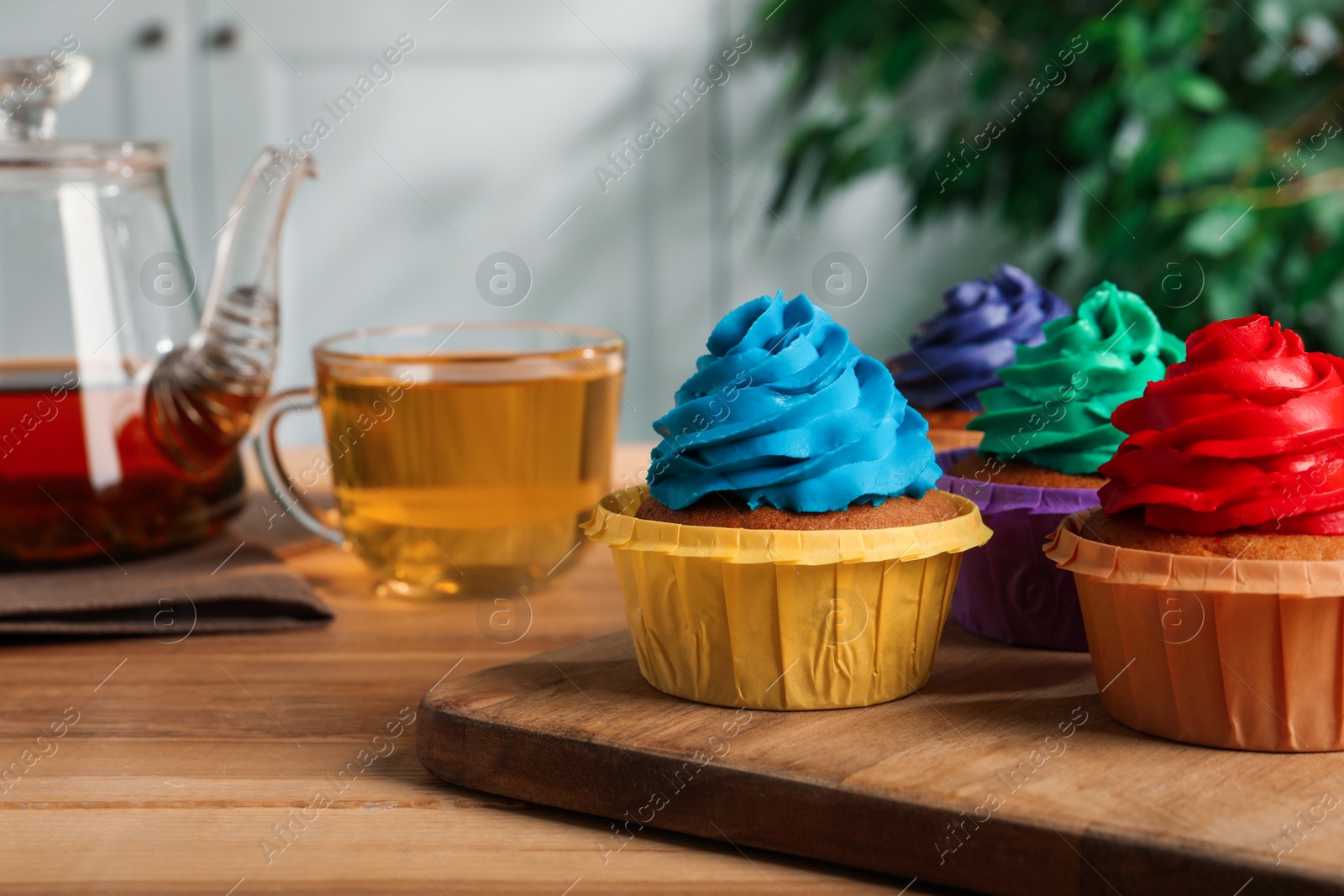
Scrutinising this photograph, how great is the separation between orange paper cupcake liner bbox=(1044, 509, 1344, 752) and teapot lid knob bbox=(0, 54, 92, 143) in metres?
0.98

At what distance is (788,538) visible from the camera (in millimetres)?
771

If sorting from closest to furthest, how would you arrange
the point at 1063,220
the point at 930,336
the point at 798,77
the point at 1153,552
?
the point at 1153,552
the point at 930,336
the point at 798,77
the point at 1063,220

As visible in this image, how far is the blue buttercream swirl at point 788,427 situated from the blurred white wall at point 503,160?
2.27m

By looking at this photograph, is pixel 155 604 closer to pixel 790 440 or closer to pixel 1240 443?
pixel 790 440

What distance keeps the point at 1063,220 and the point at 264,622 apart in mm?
2384

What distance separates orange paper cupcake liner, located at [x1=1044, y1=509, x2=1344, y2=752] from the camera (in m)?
0.71

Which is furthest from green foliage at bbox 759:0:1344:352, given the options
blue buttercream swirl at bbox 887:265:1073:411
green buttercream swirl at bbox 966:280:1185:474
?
green buttercream swirl at bbox 966:280:1185:474

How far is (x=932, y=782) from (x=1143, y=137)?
1934 mm

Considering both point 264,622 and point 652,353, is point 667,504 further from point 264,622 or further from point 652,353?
point 652,353

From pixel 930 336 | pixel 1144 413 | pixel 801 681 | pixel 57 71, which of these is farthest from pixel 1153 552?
pixel 57 71

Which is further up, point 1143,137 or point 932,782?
point 1143,137

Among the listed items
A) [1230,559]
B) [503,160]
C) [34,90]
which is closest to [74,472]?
[34,90]

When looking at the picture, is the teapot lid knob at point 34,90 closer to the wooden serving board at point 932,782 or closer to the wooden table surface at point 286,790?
the wooden table surface at point 286,790

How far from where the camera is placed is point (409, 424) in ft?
3.53
